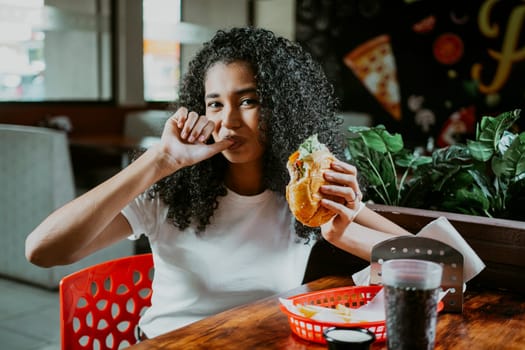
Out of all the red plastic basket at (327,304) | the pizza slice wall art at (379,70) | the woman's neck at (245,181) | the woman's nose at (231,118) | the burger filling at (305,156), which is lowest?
the red plastic basket at (327,304)

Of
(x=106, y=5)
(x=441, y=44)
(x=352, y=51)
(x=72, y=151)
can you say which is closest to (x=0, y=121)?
(x=72, y=151)

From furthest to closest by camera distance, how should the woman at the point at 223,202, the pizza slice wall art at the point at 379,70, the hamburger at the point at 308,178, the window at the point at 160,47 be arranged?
the window at the point at 160,47 < the pizza slice wall art at the point at 379,70 < the woman at the point at 223,202 < the hamburger at the point at 308,178

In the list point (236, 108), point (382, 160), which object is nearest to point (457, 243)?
point (382, 160)

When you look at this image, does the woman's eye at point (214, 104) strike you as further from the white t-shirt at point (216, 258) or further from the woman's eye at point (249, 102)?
the white t-shirt at point (216, 258)

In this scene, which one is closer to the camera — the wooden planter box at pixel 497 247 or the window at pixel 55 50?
the wooden planter box at pixel 497 247

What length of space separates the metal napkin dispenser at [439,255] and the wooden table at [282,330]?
4 centimetres

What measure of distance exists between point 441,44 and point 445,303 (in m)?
5.29

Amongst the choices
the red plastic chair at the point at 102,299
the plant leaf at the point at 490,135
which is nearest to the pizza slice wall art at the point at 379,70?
the plant leaf at the point at 490,135

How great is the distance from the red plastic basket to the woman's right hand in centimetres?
42

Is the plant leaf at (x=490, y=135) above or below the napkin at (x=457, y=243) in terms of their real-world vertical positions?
Answer: above

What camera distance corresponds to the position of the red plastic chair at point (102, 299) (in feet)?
5.03

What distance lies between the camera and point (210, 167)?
5.62 ft

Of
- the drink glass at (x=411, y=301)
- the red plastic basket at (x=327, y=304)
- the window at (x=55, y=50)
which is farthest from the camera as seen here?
the window at (x=55, y=50)

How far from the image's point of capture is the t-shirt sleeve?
5.26 ft
